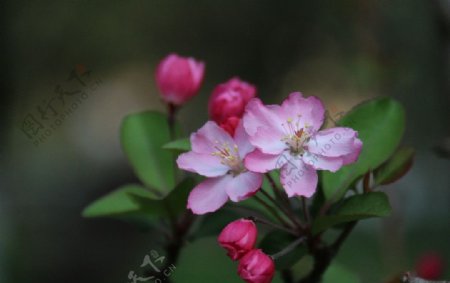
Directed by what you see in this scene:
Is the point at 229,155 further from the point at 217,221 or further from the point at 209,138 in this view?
the point at 217,221

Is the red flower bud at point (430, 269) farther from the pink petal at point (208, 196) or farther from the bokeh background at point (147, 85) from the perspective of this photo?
the pink petal at point (208, 196)

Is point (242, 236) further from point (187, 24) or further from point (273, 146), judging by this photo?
point (187, 24)

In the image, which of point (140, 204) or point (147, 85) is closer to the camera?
point (140, 204)

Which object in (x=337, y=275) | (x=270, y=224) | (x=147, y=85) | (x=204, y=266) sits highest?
(x=270, y=224)

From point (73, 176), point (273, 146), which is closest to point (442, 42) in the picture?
point (273, 146)

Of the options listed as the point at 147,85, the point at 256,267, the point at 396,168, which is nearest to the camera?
the point at 256,267

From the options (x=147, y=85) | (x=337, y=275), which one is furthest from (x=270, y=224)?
(x=147, y=85)

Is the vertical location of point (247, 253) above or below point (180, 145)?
below

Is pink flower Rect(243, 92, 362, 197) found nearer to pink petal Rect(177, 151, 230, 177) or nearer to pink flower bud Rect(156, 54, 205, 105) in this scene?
pink petal Rect(177, 151, 230, 177)
